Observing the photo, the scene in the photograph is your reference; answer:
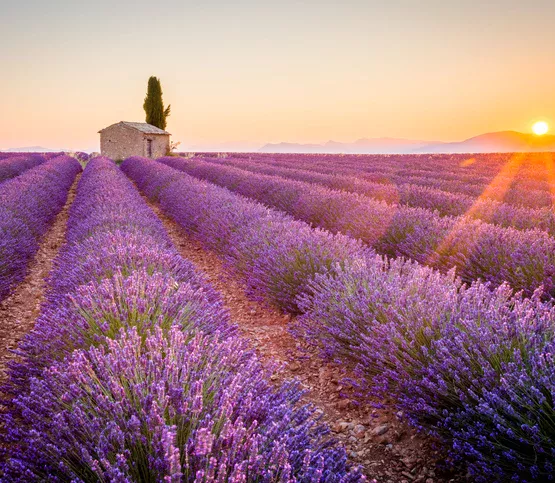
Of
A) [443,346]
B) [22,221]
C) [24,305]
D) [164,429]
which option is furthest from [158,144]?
[164,429]

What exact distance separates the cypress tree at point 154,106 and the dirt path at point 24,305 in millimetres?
30722

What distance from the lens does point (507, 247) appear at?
383 centimetres

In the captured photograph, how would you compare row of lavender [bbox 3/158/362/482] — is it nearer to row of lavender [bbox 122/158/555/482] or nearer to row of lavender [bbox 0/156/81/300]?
row of lavender [bbox 122/158/555/482]

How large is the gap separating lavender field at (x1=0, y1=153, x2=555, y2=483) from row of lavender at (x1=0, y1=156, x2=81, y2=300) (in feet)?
0.25

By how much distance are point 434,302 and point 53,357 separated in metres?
2.07

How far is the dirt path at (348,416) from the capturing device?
6.24ft

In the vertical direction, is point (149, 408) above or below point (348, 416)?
above

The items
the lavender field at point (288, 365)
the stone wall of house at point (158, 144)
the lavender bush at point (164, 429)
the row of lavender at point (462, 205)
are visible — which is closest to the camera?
the lavender bush at point (164, 429)

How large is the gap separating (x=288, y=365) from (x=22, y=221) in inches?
198

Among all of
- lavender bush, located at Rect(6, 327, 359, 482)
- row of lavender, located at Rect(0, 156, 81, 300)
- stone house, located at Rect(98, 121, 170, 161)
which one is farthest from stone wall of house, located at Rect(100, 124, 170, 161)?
lavender bush, located at Rect(6, 327, 359, 482)

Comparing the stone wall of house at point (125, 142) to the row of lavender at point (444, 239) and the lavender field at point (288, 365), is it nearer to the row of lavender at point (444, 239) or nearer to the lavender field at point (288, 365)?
the row of lavender at point (444, 239)

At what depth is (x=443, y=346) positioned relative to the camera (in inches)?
76.4

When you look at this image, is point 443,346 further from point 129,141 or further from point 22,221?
point 129,141

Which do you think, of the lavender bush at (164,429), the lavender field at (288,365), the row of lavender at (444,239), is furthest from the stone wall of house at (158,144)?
the lavender bush at (164,429)
